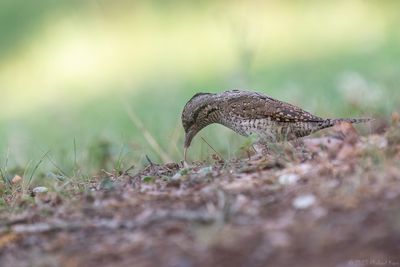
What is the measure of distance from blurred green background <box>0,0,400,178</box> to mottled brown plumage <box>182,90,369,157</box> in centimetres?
226

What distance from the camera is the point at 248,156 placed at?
596cm

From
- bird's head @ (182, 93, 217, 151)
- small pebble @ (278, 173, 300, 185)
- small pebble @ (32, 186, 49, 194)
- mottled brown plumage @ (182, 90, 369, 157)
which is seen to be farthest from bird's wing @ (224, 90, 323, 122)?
small pebble @ (278, 173, 300, 185)

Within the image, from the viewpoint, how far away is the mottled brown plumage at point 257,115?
640 centimetres

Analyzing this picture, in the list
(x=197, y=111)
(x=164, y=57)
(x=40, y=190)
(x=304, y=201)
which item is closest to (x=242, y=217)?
(x=304, y=201)

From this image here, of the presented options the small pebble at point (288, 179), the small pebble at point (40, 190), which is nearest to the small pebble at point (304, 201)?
the small pebble at point (288, 179)

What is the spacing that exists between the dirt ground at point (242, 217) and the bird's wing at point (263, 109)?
1.16 metres

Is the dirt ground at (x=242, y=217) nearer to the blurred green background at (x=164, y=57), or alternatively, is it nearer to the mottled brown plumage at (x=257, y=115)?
the mottled brown plumage at (x=257, y=115)

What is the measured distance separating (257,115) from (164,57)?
22.7ft

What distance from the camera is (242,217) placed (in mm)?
4062

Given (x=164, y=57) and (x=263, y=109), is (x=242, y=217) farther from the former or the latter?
(x=164, y=57)

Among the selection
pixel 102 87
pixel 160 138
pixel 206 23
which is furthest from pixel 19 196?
pixel 206 23

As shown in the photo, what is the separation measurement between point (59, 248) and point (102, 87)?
28.9ft

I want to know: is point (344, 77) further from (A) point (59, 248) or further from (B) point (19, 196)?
(A) point (59, 248)

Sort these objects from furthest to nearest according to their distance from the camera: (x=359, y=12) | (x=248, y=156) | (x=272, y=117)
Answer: (x=359, y=12) < (x=272, y=117) < (x=248, y=156)
